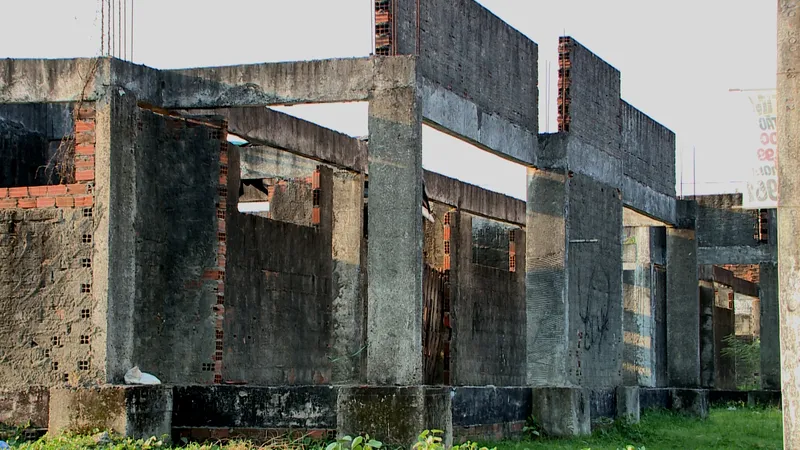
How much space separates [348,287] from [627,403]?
13.9 feet

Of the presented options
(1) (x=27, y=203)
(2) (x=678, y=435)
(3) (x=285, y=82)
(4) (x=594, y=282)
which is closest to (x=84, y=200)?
(1) (x=27, y=203)

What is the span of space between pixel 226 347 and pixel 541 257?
414 centimetres

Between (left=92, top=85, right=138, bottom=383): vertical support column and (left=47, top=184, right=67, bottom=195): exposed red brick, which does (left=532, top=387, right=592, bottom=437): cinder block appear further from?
(left=47, top=184, right=67, bottom=195): exposed red brick

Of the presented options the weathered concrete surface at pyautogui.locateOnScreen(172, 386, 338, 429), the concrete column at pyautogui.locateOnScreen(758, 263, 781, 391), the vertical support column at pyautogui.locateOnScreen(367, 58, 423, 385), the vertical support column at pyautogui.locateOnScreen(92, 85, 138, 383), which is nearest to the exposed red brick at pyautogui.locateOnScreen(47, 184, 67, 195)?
the vertical support column at pyautogui.locateOnScreen(92, 85, 138, 383)

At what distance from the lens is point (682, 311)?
20844mm

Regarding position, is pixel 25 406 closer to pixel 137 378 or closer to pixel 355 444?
pixel 137 378

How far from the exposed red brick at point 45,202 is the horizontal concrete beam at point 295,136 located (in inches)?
77.9

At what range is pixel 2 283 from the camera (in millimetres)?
11789

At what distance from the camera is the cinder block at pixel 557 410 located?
564 inches

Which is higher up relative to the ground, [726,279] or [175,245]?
[726,279]

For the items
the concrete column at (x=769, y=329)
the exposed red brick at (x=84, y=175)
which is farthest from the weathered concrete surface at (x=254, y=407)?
the concrete column at (x=769, y=329)

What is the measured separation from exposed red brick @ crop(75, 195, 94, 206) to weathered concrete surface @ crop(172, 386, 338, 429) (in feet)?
6.37

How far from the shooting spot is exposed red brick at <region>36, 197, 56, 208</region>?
11.6 meters

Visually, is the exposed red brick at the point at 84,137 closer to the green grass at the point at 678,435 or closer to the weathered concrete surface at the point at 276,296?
the weathered concrete surface at the point at 276,296
